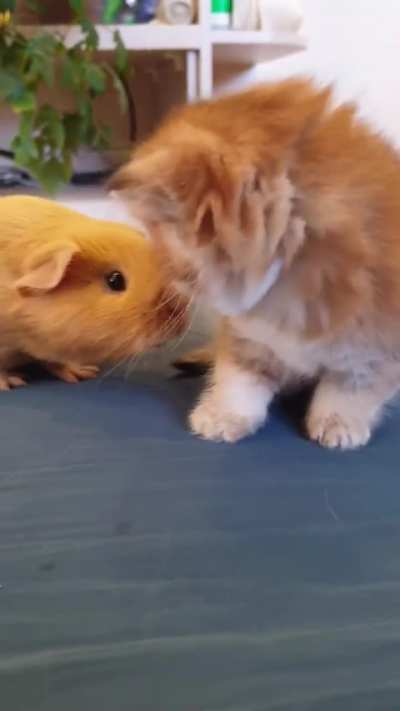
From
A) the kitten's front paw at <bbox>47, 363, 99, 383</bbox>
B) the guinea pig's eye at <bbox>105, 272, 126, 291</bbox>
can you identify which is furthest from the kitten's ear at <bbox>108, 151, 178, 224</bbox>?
the kitten's front paw at <bbox>47, 363, 99, 383</bbox>

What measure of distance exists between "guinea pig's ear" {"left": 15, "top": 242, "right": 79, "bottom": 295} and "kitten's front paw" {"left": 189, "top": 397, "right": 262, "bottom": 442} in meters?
0.26

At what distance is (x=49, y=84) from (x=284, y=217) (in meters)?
0.92

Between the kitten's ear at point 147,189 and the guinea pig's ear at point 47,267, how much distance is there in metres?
0.19

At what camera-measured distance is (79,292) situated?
40.3 inches

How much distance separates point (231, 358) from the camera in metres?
0.96

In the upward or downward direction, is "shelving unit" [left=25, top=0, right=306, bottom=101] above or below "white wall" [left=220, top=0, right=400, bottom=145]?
above

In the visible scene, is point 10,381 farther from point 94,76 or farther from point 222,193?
point 94,76

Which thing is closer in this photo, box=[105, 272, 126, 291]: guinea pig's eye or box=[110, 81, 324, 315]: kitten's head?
box=[110, 81, 324, 315]: kitten's head

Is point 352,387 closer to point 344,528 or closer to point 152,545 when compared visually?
point 344,528

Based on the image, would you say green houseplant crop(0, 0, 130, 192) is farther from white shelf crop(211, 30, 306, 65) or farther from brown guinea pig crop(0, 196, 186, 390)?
brown guinea pig crop(0, 196, 186, 390)

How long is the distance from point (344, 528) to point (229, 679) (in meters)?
0.23

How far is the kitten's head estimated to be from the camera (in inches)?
28.3

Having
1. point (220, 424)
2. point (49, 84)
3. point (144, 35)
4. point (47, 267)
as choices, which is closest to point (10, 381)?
point (47, 267)

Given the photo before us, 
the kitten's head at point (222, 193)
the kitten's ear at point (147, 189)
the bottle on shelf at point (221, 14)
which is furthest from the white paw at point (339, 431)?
the bottle on shelf at point (221, 14)
